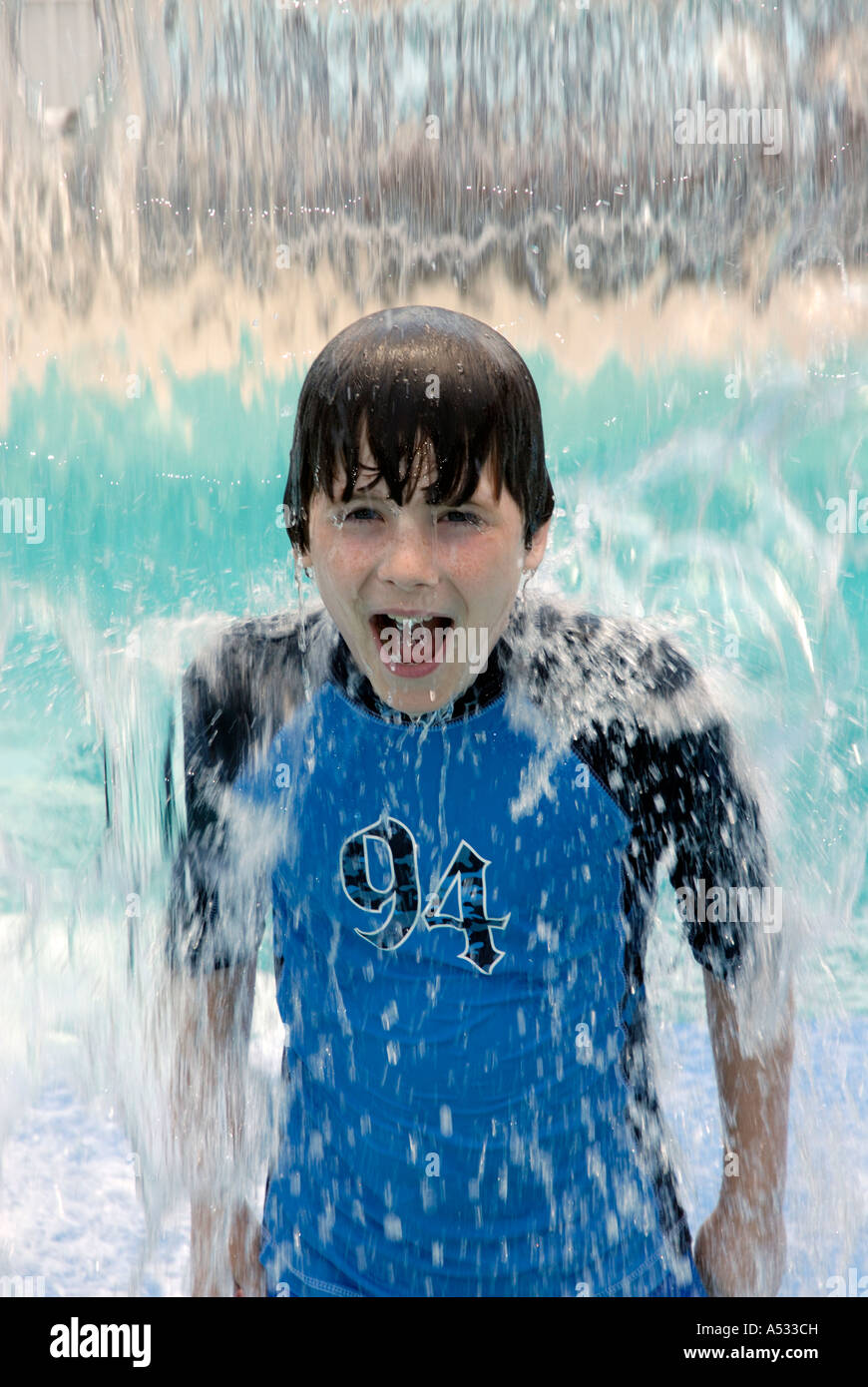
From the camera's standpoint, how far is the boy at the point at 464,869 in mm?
1485

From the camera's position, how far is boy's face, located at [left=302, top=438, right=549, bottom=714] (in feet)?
4.81

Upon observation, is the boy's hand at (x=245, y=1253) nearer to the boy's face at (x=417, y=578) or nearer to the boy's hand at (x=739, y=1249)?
the boy's hand at (x=739, y=1249)

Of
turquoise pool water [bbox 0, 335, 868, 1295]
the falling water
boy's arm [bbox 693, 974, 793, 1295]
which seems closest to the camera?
boy's arm [bbox 693, 974, 793, 1295]

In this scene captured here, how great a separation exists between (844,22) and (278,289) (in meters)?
1.37

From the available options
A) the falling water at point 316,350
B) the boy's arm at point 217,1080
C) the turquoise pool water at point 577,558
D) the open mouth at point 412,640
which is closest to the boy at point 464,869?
the open mouth at point 412,640

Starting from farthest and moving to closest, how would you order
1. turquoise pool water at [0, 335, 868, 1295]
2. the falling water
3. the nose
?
turquoise pool water at [0, 335, 868, 1295], the falling water, the nose

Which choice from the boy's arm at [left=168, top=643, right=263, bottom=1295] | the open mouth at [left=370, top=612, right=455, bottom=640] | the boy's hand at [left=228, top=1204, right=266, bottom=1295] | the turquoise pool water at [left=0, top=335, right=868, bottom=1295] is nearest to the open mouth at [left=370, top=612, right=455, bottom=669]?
the open mouth at [left=370, top=612, right=455, bottom=640]

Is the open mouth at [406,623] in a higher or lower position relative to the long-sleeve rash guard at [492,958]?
higher

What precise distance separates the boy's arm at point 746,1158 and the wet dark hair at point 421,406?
0.77m

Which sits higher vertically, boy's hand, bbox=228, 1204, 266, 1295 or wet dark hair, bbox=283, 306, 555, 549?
wet dark hair, bbox=283, 306, 555, 549

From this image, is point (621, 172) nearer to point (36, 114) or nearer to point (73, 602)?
point (36, 114)

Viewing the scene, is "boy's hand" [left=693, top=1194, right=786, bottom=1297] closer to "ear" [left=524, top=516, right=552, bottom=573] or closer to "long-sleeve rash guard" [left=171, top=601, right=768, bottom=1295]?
"long-sleeve rash guard" [left=171, top=601, right=768, bottom=1295]

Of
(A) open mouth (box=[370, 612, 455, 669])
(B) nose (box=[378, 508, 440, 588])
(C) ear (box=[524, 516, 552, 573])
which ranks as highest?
(C) ear (box=[524, 516, 552, 573])

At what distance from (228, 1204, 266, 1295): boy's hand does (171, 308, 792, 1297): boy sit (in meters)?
0.10
